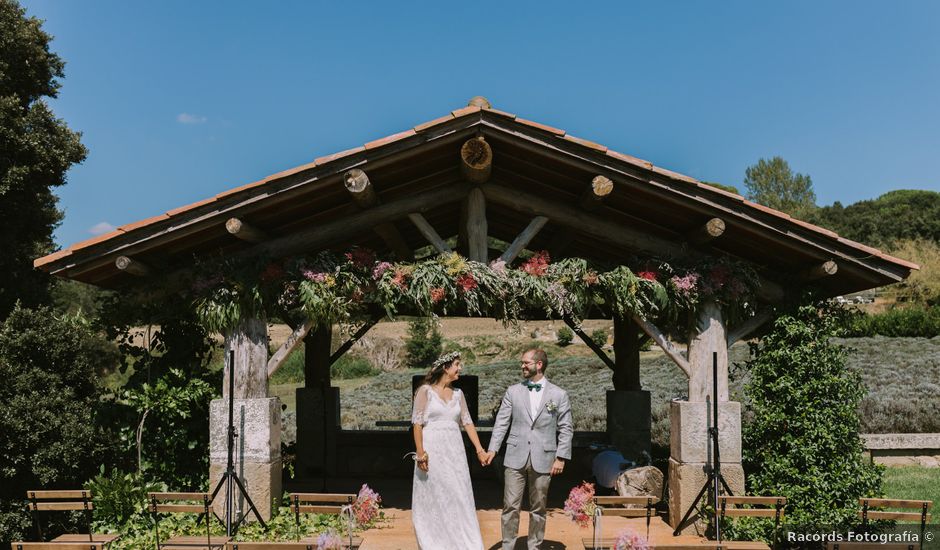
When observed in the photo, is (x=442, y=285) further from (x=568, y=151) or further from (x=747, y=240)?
(x=747, y=240)

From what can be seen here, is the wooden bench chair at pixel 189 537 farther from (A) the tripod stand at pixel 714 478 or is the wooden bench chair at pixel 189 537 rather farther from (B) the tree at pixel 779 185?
(B) the tree at pixel 779 185

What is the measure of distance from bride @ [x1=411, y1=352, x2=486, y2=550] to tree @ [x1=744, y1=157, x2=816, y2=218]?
4794cm

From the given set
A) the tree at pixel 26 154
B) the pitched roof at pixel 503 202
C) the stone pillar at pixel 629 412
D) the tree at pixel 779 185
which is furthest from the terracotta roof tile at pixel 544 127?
the tree at pixel 779 185

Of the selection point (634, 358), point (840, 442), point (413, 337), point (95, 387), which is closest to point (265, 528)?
point (95, 387)

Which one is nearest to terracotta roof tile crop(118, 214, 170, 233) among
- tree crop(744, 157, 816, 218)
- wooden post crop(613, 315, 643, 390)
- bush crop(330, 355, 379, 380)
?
wooden post crop(613, 315, 643, 390)

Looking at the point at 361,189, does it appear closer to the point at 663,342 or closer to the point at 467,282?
the point at 467,282

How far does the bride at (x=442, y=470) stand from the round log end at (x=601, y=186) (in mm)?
2026

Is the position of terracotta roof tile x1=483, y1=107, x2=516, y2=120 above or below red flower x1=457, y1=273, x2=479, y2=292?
above

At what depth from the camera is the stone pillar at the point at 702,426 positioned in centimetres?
724

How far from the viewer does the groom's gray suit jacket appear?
20.0 feet

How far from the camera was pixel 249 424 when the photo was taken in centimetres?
718

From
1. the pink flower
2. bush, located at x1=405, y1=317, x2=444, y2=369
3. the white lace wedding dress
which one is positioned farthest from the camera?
bush, located at x1=405, y1=317, x2=444, y2=369

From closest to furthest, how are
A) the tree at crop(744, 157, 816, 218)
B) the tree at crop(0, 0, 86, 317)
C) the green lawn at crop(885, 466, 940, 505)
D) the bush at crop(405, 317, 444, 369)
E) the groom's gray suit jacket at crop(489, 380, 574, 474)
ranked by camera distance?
the groom's gray suit jacket at crop(489, 380, 574, 474) → the green lawn at crop(885, 466, 940, 505) → the tree at crop(0, 0, 86, 317) → the bush at crop(405, 317, 444, 369) → the tree at crop(744, 157, 816, 218)

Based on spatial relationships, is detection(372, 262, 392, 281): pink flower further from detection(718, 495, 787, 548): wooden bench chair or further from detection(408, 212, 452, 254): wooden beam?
detection(718, 495, 787, 548): wooden bench chair
